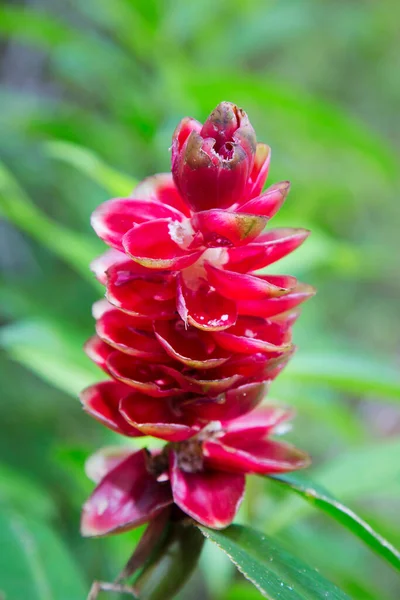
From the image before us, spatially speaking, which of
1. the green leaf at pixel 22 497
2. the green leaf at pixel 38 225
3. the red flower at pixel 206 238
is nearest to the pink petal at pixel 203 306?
the red flower at pixel 206 238

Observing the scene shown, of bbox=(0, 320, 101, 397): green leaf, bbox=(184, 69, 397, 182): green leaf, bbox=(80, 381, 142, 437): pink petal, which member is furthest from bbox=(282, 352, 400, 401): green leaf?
bbox=(80, 381, 142, 437): pink petal

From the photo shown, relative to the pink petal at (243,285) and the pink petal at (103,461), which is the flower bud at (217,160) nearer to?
the pink petal at (243,285)

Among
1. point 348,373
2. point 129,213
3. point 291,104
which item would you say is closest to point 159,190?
point 129,213

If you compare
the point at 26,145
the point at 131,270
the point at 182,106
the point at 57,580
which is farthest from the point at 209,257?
the point at 26,145

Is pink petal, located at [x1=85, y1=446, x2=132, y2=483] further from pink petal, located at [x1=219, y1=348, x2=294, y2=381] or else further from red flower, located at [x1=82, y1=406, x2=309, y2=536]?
pink petal, located at [x1=219, y1=348, x2=294, y2=381]

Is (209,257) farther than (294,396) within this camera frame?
No

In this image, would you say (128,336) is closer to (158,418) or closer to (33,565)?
(158,418)

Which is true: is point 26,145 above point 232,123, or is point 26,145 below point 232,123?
above

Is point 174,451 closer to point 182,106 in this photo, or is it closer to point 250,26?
point 182,106
